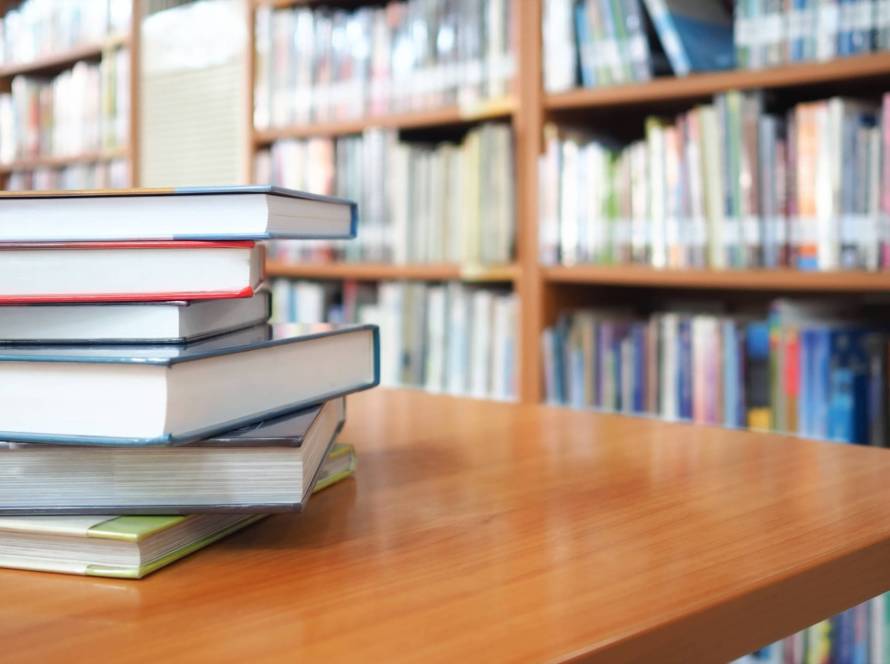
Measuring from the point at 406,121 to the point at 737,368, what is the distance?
911 millimetres

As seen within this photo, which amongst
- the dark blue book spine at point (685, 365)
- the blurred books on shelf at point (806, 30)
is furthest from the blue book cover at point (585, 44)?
the dark blue book spine at point (685, 365)

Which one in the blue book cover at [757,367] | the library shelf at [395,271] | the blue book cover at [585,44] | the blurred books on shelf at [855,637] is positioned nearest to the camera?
the blurred books on shelf at [855,637]

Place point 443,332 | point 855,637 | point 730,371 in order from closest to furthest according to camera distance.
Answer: point 855,637
point 730,371
point 443,332

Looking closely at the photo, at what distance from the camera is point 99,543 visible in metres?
0.46

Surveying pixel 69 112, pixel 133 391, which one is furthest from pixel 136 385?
pixel 69 112

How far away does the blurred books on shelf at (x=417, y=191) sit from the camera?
6.79 ft

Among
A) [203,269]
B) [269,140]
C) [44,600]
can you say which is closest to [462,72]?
[269,140]

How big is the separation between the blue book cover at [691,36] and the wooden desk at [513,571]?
124 centimetres

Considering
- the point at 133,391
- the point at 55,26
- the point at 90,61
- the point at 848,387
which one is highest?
the point at 55,26

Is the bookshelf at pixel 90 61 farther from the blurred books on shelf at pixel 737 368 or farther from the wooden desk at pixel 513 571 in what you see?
the wooden desk at pixel 513 571

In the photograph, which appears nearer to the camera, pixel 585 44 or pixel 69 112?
pixel 585 44

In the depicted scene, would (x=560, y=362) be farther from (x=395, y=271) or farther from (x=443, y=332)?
(x=395, y=271)

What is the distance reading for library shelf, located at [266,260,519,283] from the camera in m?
2.05

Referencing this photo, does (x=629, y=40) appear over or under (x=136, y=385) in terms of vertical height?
over
